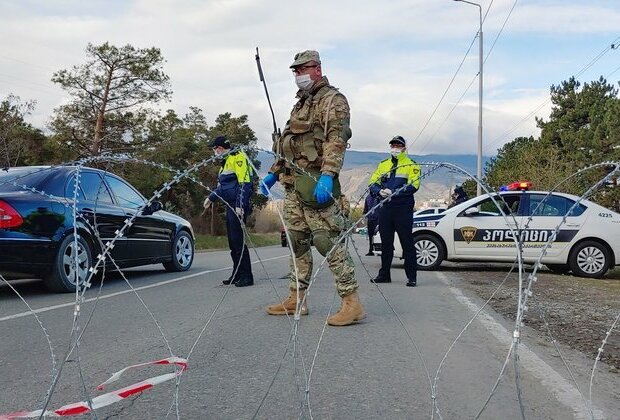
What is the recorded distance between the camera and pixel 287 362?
4.10m

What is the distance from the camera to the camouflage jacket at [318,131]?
4.93 metres

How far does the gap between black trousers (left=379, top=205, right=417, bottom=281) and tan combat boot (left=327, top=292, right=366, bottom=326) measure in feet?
9.49

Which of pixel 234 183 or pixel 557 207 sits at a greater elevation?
pixel 234 183

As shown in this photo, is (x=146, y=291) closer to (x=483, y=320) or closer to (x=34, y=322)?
(x=34, y=322)

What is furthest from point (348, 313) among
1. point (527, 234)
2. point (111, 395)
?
point (527, 234)

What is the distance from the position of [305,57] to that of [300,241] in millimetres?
1561

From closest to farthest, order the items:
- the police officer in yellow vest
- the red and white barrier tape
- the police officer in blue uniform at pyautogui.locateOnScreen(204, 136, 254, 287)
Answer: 1. the red and white barrier tape
2. the police officer in blue uniform at pyautogui.locateOnScreen(204, 136, 254, 287)
3. the police officer in yellow vest

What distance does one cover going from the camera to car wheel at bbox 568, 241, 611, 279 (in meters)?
10.5

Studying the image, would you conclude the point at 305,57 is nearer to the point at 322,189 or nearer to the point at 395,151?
the point at 322,189

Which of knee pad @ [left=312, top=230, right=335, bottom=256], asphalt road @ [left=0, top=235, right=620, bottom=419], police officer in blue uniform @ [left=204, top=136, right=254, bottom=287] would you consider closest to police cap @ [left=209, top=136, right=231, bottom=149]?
police officer in blue uniform @ [left=204, top=136, right=254, bottom=287]

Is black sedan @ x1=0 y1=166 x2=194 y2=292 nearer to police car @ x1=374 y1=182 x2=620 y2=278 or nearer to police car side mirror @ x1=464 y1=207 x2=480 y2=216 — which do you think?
police car @ x1=374 y1=182 x2=620 y2=278

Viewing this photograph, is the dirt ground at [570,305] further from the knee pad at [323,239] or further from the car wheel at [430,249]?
the knee pad at [323,239]

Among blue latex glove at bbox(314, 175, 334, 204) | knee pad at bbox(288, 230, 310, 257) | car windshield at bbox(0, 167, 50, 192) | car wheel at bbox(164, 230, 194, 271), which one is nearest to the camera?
blue latex glove at bbox(314, 175, 334, 204)

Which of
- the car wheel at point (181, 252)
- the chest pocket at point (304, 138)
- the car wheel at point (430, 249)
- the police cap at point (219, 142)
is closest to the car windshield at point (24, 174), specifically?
the police cap at point (219, 142)
